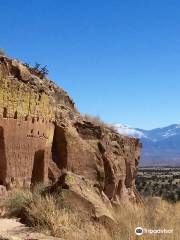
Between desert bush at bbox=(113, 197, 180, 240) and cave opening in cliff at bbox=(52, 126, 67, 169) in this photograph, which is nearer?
desert bush at bbox=(113, 197, 180, 240)

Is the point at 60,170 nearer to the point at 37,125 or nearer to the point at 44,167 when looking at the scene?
the point at 44,167

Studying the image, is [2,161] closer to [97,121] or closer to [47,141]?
[47,141]

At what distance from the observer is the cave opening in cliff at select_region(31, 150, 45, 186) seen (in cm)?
1958

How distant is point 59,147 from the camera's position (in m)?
21.7

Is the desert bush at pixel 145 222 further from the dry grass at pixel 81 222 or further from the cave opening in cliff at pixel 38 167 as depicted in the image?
the cave opening in cliff at pixel 38 167

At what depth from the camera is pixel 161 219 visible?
10.6 meters

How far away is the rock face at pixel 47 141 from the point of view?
55.6ft

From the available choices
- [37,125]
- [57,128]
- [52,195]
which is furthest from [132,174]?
[52,195]

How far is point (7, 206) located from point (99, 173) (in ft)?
30.6

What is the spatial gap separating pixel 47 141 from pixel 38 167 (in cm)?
119

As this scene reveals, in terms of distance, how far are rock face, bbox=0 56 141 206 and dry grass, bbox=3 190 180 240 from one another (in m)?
1.92

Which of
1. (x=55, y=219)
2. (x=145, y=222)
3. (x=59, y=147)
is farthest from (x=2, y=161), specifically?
(x=145, y=222)

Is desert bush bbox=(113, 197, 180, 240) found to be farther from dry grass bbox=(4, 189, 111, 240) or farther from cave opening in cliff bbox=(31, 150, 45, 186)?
cave opening in cliff bbox=(31, 150, 45, 186)

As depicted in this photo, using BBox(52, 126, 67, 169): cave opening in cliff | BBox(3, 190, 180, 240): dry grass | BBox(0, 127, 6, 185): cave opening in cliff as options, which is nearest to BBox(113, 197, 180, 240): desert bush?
BBox(3, 190, 180, 240): dry grass
